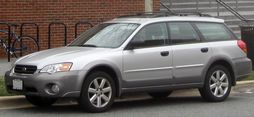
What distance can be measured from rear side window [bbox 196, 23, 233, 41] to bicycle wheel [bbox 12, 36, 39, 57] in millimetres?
6395

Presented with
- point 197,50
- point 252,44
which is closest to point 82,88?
point 197,50

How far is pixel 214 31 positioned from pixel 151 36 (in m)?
1.51

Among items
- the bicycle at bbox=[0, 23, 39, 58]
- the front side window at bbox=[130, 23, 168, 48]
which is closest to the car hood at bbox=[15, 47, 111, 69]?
the front side window at bbox=[130, 23, 168, 48]

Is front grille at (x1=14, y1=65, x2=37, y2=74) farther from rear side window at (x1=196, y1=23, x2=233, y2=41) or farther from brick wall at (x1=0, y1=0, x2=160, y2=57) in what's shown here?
brick wall at (x1=0, y1=0, x2=160, y2=57)

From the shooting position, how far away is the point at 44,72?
9523 mm

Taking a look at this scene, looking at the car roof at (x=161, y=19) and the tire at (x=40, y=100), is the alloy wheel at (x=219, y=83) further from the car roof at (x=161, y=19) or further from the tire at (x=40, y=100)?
the tire at (x=40, y=100)

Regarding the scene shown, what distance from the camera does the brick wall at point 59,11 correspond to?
668 inches

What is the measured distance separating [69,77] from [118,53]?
0.99 meters

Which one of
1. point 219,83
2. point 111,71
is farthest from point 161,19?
point 219,83

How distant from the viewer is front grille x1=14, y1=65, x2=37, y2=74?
970cm

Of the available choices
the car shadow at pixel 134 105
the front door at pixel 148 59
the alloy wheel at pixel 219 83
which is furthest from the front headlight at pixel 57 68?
the alloy wheel at pixel 219 83

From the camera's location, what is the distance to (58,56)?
9.81 meters

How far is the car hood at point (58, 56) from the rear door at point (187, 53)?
137cm

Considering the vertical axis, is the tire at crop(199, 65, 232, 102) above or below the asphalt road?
above
